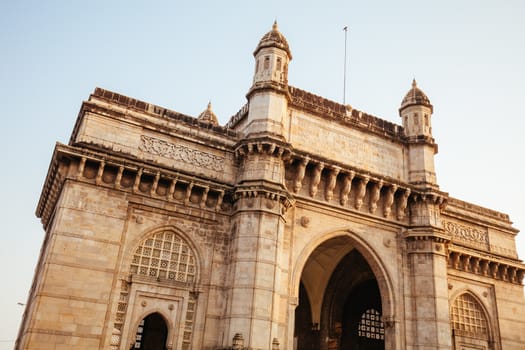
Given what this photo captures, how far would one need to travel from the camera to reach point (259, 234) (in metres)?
16.7

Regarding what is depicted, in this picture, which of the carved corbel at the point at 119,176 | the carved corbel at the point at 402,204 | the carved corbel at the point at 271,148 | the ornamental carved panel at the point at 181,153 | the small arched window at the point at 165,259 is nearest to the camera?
the small arched window at the point at 165,259

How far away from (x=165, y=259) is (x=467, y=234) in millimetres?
→ 14610

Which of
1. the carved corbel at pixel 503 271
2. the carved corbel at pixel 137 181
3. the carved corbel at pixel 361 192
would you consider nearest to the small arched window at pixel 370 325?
the carved corbel at pixel 503 271

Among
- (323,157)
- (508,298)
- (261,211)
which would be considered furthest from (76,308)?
(508,298)

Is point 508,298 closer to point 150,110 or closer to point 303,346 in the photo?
point 303,346

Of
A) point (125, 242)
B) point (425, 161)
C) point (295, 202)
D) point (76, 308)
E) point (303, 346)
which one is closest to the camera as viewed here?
point (76, 308)

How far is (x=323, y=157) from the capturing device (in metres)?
19.4

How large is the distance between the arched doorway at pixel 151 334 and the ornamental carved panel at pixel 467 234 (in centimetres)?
1304

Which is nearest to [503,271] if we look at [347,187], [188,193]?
[347,187]

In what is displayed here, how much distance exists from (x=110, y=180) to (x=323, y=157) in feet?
25.6

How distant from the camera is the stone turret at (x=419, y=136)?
21656mm

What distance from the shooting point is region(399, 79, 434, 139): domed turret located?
74.2 feet

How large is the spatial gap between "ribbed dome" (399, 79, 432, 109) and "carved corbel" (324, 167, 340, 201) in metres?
6.22

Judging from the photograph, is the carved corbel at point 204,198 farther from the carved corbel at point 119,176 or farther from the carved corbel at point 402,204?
the carved corbel at point 402,204
